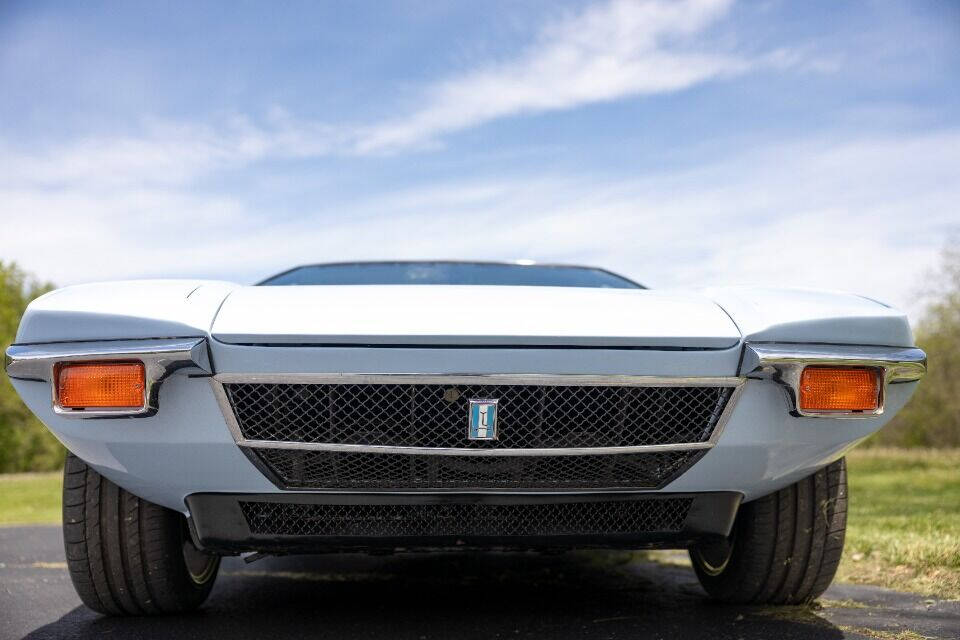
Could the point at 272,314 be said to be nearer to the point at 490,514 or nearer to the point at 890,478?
the point at 490,514

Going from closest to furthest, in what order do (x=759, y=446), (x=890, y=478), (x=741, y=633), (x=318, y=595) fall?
(x=759, y=446)
(x=741, y=633)
(x=318, y=595)
(x=890, y=478)

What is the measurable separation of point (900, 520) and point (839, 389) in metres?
2.88

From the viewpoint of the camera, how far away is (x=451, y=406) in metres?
2.04

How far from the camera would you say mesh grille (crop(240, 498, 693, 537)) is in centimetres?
216

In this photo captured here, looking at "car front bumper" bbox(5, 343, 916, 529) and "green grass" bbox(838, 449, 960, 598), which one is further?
"green grass" bbox(838, 449, 960, 598)

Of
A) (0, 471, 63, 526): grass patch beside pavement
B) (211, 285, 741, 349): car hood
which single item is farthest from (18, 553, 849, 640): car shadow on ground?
(0, 471, 63, 526): grass patch beside pavement

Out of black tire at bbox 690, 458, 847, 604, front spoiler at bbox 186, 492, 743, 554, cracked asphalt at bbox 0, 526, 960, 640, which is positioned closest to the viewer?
front spoiler at bbox 186, 492, 743, 554

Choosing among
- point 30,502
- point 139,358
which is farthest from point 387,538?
point 30,502

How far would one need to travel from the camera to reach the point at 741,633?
2.33 m

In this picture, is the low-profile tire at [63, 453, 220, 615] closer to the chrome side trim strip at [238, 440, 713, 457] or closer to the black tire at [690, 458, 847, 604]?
the chrome side trim strip at [238, 440, 713, 457]

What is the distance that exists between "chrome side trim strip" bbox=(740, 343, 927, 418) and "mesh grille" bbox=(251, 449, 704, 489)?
10.4 inches

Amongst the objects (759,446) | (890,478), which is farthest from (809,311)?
(890,478)

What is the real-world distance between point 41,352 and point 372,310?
828mm

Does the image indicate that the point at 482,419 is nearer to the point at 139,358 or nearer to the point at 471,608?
the point at 139,358
